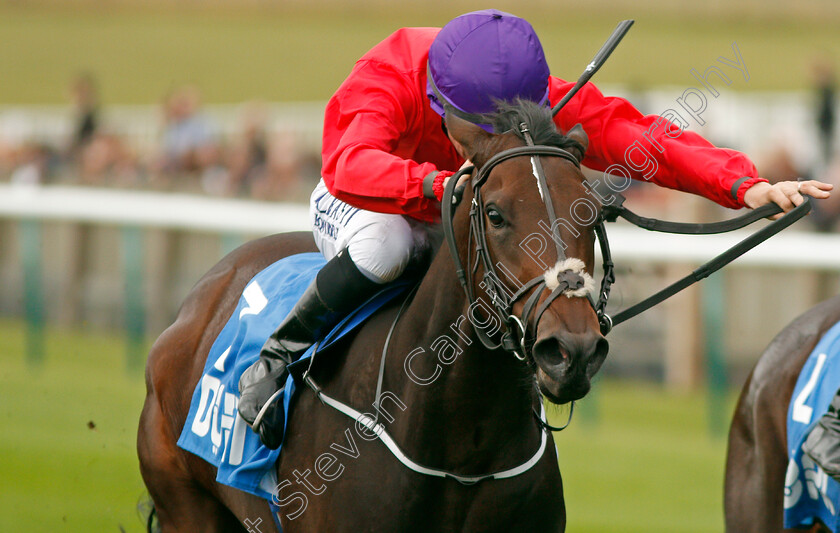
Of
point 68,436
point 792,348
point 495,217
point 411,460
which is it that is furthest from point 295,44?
point 495,217

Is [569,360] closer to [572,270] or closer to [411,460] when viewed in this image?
[572,270]

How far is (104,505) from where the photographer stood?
20.3 feet

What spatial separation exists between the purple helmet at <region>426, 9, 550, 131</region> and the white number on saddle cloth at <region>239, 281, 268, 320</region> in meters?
1.18

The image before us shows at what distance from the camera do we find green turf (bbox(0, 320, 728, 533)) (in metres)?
6.14

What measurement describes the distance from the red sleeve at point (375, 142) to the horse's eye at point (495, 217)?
235 mm

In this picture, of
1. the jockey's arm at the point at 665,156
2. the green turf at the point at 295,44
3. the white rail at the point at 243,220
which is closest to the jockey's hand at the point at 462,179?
the jockey's arm at the point at 665,156

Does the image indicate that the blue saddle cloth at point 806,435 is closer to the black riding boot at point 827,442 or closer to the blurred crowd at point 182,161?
the black riding boot at point 827,442

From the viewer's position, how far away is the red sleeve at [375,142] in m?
2.99

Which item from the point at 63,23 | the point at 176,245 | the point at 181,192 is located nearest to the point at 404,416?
the point at 176,245

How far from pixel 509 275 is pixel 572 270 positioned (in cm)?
17

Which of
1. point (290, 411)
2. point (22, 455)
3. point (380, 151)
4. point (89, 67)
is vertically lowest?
point (89, 67)

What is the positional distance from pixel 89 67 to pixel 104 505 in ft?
88.3

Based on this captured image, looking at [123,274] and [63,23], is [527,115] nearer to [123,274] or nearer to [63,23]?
[123,274]

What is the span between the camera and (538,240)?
8.95 feet
